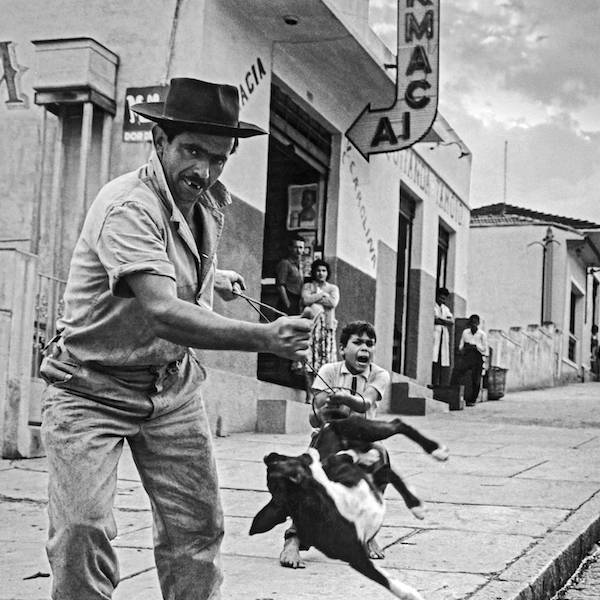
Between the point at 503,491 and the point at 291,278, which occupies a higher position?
the point at 291,278

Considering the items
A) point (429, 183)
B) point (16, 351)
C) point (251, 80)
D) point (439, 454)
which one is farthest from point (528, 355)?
point (439, 454)

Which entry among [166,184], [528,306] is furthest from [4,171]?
[528,306]

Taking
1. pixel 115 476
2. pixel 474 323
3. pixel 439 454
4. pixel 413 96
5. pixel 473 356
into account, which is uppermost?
pixel 413 96

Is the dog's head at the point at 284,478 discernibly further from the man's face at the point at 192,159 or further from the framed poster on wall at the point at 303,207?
the framed poster on wall at the point at 303,207

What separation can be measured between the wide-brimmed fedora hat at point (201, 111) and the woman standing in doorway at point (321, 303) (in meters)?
8.67

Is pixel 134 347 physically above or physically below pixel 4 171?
below

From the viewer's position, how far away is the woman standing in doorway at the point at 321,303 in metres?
11.9

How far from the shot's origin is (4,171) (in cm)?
1044

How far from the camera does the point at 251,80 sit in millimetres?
11500

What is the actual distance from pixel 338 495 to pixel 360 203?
41.4 feet

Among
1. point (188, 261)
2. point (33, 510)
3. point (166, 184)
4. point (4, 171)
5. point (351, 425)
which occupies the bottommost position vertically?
point (33, 510)

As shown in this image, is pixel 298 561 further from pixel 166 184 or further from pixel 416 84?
pixel 416 84

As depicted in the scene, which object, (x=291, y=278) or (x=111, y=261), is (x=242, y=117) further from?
(x=111, y=261)

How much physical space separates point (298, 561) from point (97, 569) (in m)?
2.11
